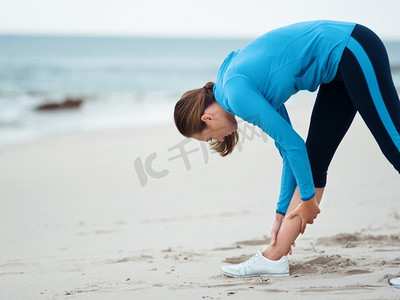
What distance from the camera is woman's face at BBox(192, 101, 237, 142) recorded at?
2303 mm

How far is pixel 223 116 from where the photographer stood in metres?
2.31

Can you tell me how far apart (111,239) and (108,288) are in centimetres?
124

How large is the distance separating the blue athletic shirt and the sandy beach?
2.14ft

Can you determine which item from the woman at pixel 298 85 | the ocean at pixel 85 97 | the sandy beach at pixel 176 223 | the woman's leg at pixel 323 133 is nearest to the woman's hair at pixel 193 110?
the woman at pixel 298 85

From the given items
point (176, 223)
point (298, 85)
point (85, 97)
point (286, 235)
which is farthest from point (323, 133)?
point (85, 97)

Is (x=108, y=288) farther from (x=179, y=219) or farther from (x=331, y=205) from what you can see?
(x=331, y=205)

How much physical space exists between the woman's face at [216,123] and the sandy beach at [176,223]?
0.73m

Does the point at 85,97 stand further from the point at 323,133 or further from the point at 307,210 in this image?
the point at 307,210

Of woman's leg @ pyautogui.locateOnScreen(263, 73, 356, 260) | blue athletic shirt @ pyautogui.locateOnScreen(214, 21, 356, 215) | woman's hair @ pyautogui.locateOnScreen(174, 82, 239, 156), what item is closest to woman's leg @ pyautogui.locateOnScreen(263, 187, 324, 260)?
woman's leg @ pyautogui.locateOnScreen(263, 73, 356, 260)

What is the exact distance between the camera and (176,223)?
4113 mm

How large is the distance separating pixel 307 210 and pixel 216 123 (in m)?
0.57

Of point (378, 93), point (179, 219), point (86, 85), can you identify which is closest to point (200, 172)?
point (179, 219)

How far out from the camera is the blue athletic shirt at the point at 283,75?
6.88ft

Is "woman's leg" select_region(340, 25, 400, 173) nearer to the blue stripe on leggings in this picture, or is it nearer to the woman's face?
the blue stripe on leggings
